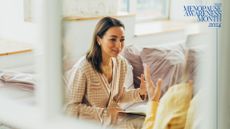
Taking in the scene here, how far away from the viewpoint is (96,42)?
143 centimetres

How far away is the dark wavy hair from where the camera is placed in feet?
4.52

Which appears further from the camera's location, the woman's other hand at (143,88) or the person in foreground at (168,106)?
the woman's other hand at (143,88)

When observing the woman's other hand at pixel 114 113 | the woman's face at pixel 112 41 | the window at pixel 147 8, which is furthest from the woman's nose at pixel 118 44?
the woman's other hand at pixel 114 113

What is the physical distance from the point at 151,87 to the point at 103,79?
0.77 ft

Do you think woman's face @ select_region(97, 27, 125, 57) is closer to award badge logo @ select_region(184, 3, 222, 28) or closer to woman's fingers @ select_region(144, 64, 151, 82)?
woman's fingers @ select_region(144, 64, 151, 82)

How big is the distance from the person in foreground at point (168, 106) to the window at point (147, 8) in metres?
0.19

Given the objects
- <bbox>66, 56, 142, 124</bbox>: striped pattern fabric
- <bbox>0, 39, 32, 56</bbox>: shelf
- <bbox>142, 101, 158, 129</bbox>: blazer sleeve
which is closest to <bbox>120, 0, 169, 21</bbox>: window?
<bbox>66, 56, 142, 124</bbox>: striped pattern fabric

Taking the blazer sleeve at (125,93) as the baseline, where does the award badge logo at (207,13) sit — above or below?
above

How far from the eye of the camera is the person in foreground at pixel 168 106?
3.93 feet

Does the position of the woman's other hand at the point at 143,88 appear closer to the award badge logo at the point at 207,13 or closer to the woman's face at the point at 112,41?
the woman's face at the point at 112,41

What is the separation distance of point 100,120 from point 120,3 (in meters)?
0.47

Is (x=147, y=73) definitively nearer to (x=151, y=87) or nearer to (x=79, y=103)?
(x=151, y=87)

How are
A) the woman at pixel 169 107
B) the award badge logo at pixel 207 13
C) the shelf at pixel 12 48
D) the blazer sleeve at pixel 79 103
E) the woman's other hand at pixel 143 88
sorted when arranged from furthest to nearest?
1. the shelf at pixel 12 48
2. the blazer sleeve at pixel 79 103
3. the woman's other hand at pixel 143 88
4. the woman at pixel 169 107
5. the award badge logo at pixel 207 13

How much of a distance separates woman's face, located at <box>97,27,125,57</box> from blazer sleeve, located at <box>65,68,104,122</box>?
152 millimetres
